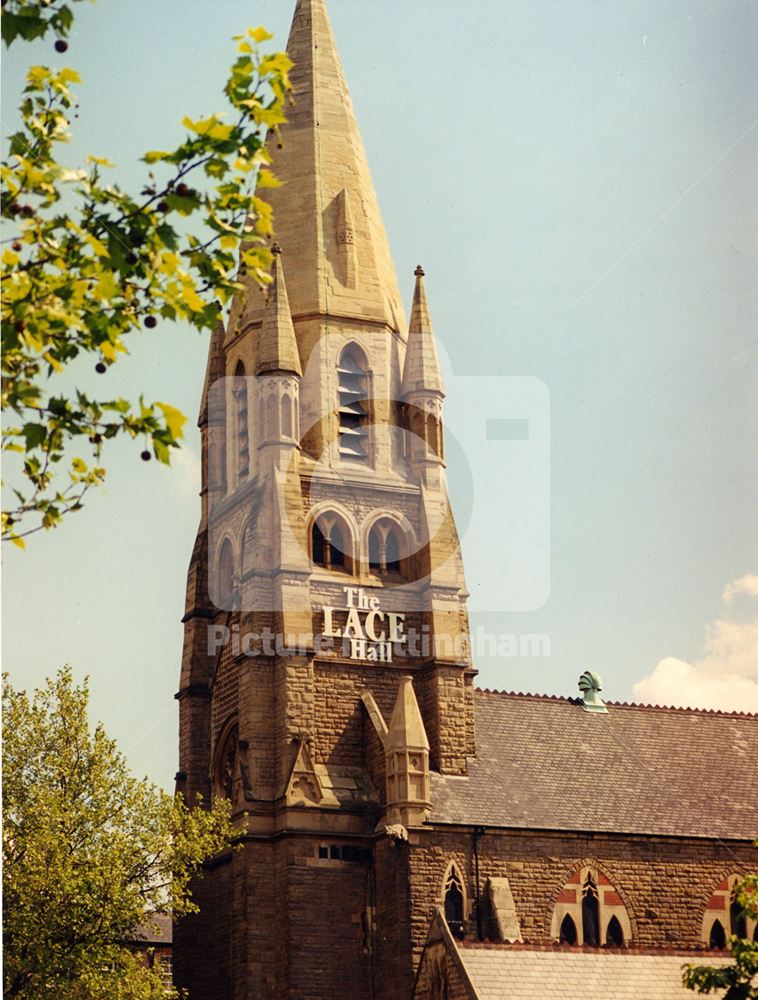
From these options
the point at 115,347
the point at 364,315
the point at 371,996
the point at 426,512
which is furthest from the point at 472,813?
the point at 115,347

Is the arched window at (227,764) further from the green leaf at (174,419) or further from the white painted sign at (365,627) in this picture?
the green leaf at (174,419)

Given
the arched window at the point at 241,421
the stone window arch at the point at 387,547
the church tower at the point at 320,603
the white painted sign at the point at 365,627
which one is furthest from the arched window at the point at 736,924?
the arched window at the point at 241,421

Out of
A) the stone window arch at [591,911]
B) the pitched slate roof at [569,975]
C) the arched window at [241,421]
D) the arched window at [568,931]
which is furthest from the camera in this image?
the arched window at [241,421]

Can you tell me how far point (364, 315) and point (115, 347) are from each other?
1480 inches

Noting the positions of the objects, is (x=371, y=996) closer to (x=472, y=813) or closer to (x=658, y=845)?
(x=472, y=813)

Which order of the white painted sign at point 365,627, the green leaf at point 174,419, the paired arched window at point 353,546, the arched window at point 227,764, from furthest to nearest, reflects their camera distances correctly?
the paired arched window at point 353,546, the arched window at point 227,764, the white painted sign at point 365,627, the green leaf at point 174,419

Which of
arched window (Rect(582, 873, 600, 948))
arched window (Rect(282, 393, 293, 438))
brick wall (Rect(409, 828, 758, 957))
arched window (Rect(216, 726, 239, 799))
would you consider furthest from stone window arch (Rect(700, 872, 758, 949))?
arched window (Rect(282, 393, 293, 438))

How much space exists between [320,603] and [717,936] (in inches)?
579

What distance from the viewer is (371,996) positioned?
44.7 meters

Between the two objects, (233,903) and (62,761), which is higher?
(62,761)

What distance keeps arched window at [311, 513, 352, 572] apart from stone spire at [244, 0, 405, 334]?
6.70 metres

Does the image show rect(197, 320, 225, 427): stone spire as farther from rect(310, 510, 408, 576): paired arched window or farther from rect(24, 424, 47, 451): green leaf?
rect(24, 424, 47, 451): green leaf

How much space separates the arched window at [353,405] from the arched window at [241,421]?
9.98 ft

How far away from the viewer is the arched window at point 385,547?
168ft
